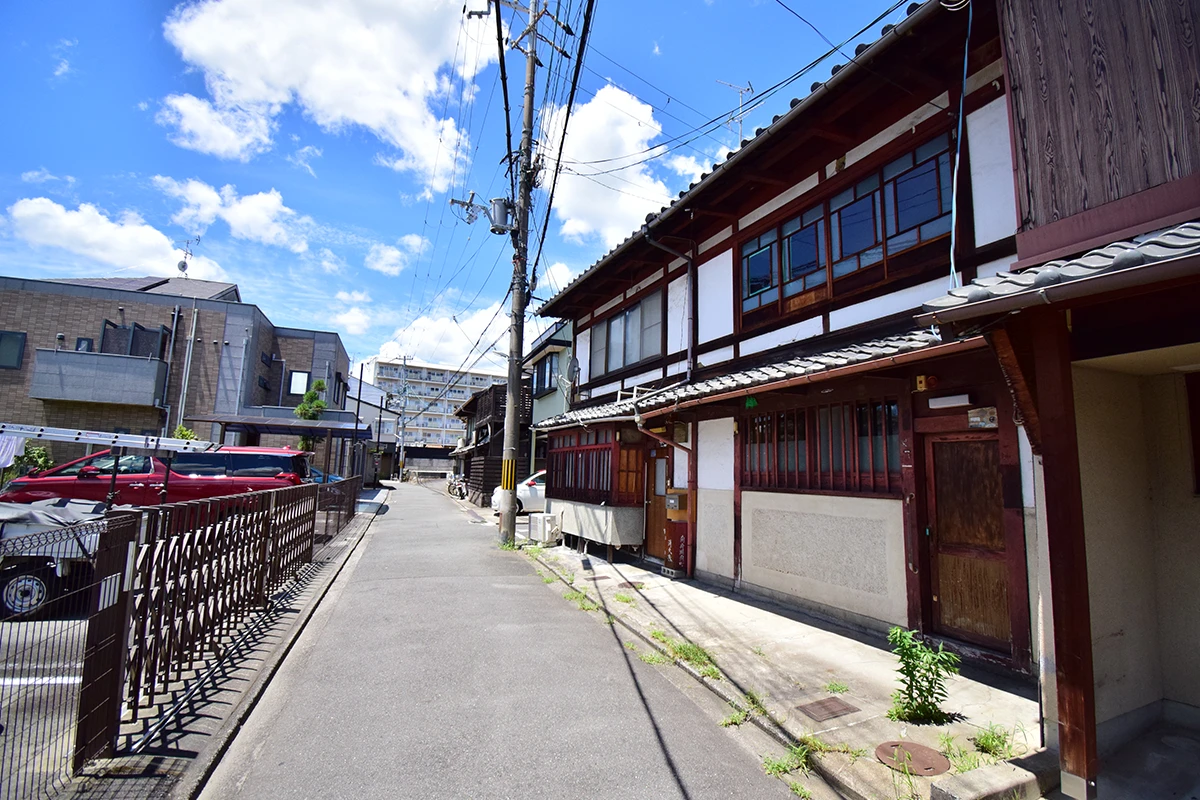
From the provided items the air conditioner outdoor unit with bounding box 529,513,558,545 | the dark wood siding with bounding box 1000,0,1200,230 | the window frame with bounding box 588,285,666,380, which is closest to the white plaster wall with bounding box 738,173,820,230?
the window frame with bounding box 588,285,666,380

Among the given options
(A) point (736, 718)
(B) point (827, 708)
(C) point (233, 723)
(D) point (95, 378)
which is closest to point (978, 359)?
(B) point (827, 708)

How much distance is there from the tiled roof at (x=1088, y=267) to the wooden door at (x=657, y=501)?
23.7 ft

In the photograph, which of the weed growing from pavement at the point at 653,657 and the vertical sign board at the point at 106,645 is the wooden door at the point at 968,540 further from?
the vertical sign board at the point at 106,645

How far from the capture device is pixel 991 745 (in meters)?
3.40

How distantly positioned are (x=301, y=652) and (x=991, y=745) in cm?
607

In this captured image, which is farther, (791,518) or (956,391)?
(791,518)

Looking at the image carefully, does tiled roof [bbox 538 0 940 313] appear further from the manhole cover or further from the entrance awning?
Result: the entrance awning

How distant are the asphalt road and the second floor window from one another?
5.90 metres

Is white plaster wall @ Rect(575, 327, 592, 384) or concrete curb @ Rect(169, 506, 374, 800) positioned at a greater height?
white plaster wall @ Rect(575, 327, 592, 384)

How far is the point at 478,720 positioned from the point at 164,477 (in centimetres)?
1196

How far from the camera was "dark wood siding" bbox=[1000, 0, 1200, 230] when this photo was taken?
345cm

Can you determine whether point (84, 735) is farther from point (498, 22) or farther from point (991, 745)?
point (498, 22)

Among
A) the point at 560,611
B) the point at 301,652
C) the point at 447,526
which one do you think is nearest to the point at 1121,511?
the point at 560,611

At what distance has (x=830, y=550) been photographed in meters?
6.40
